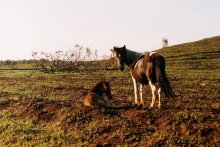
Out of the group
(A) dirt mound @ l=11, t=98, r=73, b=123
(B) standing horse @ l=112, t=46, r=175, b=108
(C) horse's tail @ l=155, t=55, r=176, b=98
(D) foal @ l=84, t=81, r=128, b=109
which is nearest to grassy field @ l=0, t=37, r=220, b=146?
(A) dirt mound @ l=11, t=98, r=73, b=123

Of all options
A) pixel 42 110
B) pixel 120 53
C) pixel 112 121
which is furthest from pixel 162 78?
pixel 42 110

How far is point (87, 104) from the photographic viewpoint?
1777 cm

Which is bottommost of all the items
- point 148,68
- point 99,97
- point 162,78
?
point 99,97

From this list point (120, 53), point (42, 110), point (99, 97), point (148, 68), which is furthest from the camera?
point (42, 110)

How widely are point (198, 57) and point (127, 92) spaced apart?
25808 mm

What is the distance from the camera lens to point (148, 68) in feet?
51.3

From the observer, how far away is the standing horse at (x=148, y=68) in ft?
49.7

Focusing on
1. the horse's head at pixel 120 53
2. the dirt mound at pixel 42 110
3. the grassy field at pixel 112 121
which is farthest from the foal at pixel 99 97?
the horse's head at pixel 120 53

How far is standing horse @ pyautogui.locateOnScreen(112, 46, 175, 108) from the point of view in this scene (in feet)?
49.7

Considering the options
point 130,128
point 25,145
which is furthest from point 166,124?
point 25,145

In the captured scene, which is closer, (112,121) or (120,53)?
(112,121)

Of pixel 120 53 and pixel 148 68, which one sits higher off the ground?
pixel 120 53

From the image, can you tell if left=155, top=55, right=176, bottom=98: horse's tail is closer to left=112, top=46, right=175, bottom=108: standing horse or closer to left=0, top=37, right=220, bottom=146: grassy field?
left=112, top=46, right=175, bottom=108: standing horse

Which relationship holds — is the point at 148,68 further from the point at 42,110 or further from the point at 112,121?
the point at 42,110
